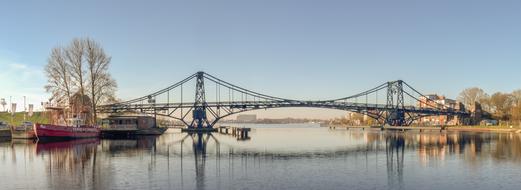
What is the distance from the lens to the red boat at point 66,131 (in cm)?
6381

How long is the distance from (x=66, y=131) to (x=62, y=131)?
80cm

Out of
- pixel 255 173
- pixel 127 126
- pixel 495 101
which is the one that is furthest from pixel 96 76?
pixel 495 101

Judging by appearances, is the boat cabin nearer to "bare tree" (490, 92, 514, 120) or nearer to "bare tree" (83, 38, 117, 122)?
"bare tree" (83, 38, 117, 122)

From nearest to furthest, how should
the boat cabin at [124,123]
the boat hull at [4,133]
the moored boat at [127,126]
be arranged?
the boat hull at [4,133], the moored boat at [127,126], the boat cabin at [124,123]

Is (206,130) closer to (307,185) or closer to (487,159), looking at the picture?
(487,159)

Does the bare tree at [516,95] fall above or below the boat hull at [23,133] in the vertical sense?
above

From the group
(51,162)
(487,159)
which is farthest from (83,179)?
(487,159)

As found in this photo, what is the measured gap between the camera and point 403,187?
24.8 meters

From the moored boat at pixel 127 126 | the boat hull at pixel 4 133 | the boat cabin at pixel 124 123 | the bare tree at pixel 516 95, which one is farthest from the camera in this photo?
the bare tree at pixel 516 95

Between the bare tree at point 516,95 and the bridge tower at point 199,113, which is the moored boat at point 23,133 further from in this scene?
the bare tree at point 516,95

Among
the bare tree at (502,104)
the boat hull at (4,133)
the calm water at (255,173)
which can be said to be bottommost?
the calm water at (255,173)

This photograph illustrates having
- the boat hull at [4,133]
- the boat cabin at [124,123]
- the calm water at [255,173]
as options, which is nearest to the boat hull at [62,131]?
the boat hull at [4,133]

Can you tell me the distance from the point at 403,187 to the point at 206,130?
92183 mm

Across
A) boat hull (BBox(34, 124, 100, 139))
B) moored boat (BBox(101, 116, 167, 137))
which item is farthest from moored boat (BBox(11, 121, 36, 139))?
moored boat (BBox(101, 116, 167, 137))
